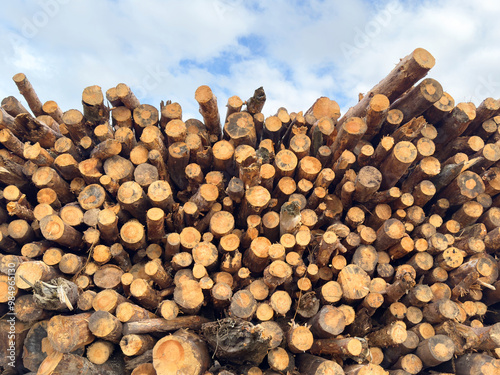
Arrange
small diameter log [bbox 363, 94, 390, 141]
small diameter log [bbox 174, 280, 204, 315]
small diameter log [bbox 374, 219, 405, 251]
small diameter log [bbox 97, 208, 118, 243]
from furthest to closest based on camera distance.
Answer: small diameter log [bbox 363, 94, 390, 141] → small diameter log [bbox 374, 219, 405, 251] → small diameter log [bbox 97, 208, 118, 243] → small diameter log [bbox 174, 280, 204, 315]

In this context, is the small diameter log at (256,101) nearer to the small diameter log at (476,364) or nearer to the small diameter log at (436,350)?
the small diameter log at (436,350)

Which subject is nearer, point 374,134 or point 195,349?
point 195,349

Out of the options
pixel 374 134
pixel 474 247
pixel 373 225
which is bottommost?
pixel 474 247

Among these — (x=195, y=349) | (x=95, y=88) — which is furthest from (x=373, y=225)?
(x=95, y=88)

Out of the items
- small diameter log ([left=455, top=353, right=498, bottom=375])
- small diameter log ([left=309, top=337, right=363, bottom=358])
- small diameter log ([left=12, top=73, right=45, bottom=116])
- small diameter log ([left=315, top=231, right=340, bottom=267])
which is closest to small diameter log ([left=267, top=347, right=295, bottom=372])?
small diameter log ([left=309, top=337, right=363, bottom=358])

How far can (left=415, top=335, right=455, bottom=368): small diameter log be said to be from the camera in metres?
3.54

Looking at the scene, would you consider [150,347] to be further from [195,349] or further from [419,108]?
[419,108]

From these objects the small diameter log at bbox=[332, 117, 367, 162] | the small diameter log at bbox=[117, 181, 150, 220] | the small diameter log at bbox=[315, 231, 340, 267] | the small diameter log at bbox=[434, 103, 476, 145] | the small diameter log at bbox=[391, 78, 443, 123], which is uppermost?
the small diameter log at bbox=[391, 78, 443, 123]

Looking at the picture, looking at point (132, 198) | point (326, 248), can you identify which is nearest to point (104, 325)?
point (132, 198)

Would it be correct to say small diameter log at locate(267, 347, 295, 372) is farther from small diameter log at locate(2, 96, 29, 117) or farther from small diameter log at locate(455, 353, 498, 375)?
small diameter log at locate(2, 96, 29, 117)

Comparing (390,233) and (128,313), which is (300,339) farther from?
(128,313)

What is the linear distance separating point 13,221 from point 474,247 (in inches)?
245

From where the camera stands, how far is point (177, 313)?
369 centimetres

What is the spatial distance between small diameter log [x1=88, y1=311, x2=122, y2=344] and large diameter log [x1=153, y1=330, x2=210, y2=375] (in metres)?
0.56
